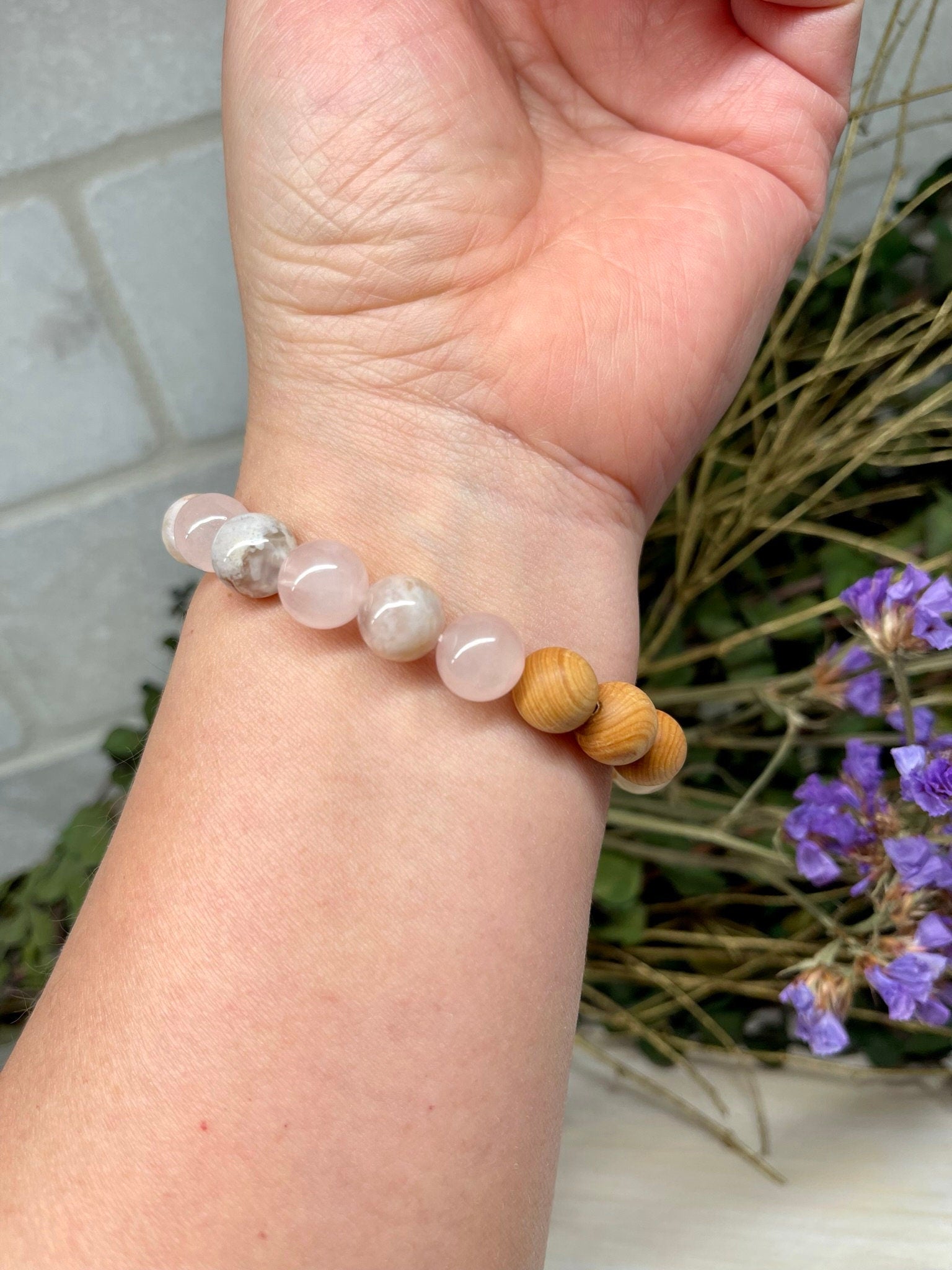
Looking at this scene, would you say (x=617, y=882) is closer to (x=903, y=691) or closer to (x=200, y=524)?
(x=903, y=691)

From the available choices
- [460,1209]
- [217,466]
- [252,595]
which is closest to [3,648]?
[217,466]

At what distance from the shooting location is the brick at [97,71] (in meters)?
0.75

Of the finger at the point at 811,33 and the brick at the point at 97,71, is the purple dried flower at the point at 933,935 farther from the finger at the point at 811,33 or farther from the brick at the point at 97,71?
the brick at the point at 97,71

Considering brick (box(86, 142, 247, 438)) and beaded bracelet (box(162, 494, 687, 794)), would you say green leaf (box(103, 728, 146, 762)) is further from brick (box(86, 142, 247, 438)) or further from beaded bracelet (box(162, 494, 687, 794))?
beaded bracelet (box(162, 494, 687, 794))

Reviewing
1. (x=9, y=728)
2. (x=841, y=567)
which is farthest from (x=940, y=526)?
(x=9, y=728)

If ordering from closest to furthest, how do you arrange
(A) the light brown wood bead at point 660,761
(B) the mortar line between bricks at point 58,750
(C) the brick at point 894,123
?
(A) the light brown wood bead at point 660,761 → (C) the brick at point 894,123 → (B) the mortar line between bricks at point 58,750

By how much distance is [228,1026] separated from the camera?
0.41m

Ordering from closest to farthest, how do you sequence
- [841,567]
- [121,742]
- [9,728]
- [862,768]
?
[862,768] → [841,567] → [121,742] → [9,728]

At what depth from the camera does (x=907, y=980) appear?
0.53 metres

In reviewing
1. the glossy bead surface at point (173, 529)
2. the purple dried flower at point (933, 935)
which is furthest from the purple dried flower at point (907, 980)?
the glossy bead surface at point (173, 529)

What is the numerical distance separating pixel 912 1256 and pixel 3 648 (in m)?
0.91

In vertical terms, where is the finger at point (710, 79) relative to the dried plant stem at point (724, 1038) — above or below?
above

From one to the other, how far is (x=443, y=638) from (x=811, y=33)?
0.43 m

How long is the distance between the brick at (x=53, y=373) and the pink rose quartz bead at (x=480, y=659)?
58 centimetres
